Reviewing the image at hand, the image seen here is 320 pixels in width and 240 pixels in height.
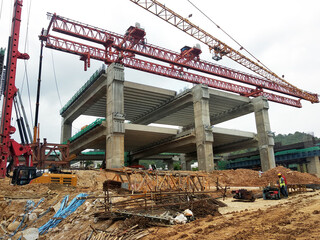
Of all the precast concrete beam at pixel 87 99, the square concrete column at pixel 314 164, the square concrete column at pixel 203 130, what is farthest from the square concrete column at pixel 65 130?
the square concrete column at pixel 314 164

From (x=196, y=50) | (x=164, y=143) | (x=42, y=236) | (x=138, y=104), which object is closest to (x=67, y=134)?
(x=138, y=104)

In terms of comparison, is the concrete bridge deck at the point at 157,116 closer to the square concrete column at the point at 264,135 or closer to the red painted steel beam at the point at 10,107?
the square concrete column at the point at 264,135

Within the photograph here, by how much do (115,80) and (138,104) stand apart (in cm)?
1185

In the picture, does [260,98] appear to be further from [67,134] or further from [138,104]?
[67,134]

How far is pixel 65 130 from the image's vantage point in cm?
5428

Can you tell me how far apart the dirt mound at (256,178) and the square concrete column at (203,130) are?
2.63m

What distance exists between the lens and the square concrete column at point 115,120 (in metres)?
33.5

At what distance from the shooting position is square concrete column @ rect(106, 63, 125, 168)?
33531 mm

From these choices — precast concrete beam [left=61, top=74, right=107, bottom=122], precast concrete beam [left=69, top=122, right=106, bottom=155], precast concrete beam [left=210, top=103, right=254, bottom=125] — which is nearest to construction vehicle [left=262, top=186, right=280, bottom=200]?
precast concrete beam [left=69, top=122, right=106, bottom=155]

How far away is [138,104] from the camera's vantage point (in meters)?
46.3

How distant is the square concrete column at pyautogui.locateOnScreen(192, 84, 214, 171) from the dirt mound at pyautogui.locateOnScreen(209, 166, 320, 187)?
2.63m

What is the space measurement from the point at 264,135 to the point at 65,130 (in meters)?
40.1

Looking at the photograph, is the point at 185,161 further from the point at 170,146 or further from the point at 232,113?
the point at 170,146

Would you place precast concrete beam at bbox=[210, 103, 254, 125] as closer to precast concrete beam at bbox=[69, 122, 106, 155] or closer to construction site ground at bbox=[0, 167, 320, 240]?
precast concrete beam at bbox=[69, 122, 106, 155]
